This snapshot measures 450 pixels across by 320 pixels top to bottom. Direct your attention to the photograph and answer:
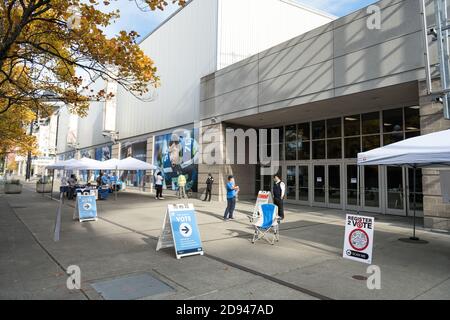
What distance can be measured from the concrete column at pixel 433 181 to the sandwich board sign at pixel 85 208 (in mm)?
11169

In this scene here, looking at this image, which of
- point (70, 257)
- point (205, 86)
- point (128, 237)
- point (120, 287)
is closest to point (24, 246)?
point (70, 257)

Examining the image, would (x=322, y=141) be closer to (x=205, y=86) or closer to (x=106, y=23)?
(x=205, y=86)

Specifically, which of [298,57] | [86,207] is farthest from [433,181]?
[86,207]

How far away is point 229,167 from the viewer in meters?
19.6

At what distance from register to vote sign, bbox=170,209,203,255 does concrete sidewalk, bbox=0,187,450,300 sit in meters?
0.29

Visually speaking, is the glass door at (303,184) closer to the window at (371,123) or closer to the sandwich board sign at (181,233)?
the window at (371,123)

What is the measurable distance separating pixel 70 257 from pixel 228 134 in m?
13.8

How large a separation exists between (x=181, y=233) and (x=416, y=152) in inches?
198

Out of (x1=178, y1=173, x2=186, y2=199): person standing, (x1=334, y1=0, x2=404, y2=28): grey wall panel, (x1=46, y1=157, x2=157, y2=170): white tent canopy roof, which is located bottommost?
(x1=178, y1=173, x2=186, y2=199): person standing

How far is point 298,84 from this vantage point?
1415 centimetres

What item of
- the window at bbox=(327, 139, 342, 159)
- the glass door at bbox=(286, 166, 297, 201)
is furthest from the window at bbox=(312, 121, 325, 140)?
the glass door at bbox=(286, 166, 297, 201)

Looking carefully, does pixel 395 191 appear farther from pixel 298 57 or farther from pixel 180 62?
pixel 180 62

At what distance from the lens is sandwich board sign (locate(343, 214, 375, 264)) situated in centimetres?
611

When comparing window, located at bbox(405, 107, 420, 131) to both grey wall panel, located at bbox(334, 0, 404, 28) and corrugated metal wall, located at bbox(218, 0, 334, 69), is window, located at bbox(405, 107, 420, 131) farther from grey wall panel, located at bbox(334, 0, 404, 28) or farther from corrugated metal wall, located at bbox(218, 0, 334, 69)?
corrugated metal wall, located at bbox(218, 0, 334, 69)
